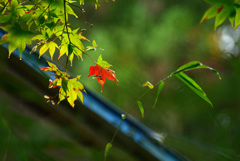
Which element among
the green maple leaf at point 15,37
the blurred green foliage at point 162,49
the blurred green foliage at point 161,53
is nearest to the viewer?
the green maple leaf at point 15,37

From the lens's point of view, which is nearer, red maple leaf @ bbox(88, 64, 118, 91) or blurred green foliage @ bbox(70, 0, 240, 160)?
red maple leaf @ bbox(88, 64, 118, 91)

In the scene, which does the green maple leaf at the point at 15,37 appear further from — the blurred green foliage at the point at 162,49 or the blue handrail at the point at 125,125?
the blurred green foliage at the point at 162,49

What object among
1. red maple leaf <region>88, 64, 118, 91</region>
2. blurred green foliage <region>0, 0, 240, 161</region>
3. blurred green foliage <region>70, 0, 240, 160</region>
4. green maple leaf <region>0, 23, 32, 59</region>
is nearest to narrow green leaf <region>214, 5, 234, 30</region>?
red maple leaf <region>88, 64, 118, 91</region>

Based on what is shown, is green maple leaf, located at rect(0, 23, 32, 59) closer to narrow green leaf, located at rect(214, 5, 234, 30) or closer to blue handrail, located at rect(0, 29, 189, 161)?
blue handrail, located at rect(0, 29, 189, 161)

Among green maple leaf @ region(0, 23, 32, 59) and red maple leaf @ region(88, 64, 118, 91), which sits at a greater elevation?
red maple leaf @ region(88, 64, 118, 91)

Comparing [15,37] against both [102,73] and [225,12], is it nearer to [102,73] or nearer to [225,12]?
[102,73]

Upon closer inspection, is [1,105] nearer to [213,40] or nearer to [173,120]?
[173,120]

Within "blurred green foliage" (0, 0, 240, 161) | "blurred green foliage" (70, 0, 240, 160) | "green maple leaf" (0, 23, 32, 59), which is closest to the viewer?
"green maple leaf" (0, 23, 32, 59)

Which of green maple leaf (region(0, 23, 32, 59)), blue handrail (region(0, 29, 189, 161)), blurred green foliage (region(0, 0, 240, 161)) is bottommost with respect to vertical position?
green maple leaf (region(0, 23, 32, 59))

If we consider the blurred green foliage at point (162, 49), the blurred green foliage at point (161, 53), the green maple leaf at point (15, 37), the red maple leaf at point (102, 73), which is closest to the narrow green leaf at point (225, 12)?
the red maple leaf at point (102, 73)

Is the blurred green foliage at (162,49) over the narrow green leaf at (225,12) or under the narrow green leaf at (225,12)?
over

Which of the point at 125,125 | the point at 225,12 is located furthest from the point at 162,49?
the point at 225,12

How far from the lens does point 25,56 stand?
0.67 m

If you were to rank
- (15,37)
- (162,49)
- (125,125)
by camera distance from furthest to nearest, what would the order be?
(162,49), (125,125), (15,37)
